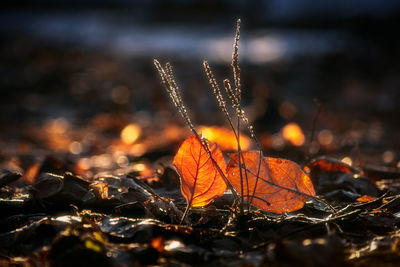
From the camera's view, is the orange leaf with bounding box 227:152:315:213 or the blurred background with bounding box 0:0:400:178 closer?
the orange leaf with bounding box 227:152:315:213

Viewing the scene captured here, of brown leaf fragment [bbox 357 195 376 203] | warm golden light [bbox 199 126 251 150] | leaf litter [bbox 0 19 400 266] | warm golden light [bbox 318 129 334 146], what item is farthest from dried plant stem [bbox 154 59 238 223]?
warm golden light [bbox 318 129 334 146]

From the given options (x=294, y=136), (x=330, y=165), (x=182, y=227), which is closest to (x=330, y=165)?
(x=330, y=165)

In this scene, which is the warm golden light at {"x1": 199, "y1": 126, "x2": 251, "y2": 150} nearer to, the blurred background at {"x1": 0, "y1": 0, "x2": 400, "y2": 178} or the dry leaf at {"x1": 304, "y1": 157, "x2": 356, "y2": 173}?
the blurred background at {"x1": 0, "y1": 0, "x2": 400, "y2": 178}

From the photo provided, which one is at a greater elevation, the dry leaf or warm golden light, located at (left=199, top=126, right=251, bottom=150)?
warm golden light, located at (left=199, top=126, right=251, bottom=150)

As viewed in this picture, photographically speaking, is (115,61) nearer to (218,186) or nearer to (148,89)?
(148,89)

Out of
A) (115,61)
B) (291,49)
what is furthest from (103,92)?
(291,49)

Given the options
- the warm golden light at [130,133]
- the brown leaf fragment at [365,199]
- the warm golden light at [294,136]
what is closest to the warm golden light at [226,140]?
the warm golden light at [294,136]

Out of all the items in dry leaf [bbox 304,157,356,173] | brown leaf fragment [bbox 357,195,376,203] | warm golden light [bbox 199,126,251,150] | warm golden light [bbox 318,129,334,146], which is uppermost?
warm golden light [bbox 318,129,334,146]
